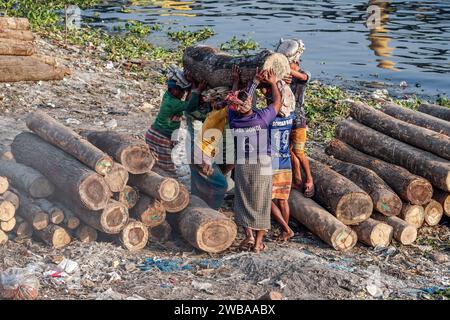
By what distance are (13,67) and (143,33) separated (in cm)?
928

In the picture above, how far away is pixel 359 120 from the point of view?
10008 millimetres

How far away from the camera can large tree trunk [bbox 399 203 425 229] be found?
8375 mm

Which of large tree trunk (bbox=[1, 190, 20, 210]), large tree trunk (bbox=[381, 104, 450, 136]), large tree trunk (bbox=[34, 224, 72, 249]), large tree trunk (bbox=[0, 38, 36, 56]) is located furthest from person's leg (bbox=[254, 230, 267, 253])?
large tree trunk (bbox=[0, 38, 36, 56])

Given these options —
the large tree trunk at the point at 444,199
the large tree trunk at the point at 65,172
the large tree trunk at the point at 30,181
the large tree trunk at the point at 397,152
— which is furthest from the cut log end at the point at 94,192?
the large tree trunk at the point at 444,199

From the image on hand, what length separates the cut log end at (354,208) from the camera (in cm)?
799

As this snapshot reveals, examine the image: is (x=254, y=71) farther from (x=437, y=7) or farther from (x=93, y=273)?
(x=437, y=7)

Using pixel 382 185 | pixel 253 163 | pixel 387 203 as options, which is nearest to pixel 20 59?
pixel 253 163

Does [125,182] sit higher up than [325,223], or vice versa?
[125,182]

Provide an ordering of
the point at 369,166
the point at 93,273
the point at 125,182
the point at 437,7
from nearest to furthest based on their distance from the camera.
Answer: the point at 93,273
the point at 125,182
the point at 369,166
the point at 437,7

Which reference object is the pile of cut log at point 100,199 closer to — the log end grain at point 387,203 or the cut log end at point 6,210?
the cut log end at point 6,210

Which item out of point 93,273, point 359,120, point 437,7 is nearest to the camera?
point 93,273

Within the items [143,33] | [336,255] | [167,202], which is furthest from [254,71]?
[143,33]

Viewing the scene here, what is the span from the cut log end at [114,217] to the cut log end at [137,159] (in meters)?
0.52

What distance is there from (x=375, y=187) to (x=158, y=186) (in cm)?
273
